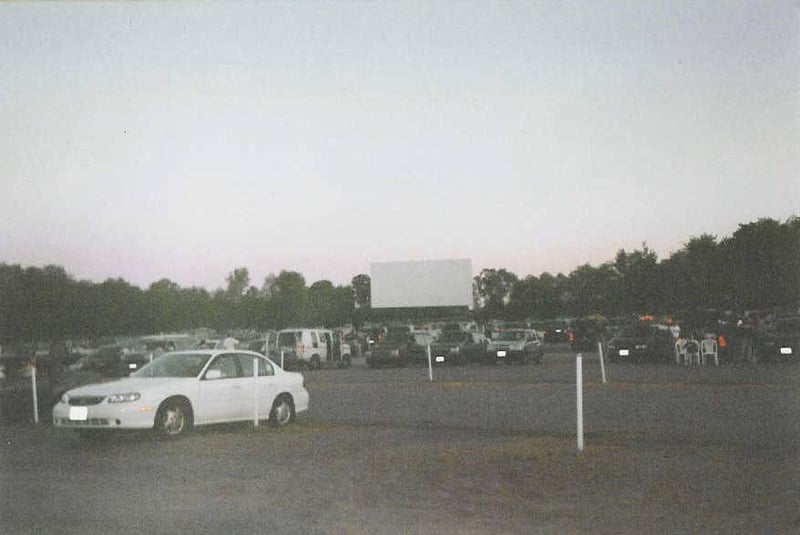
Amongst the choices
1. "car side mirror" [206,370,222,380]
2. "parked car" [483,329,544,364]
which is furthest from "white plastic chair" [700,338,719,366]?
→ "car side mirror" [206,370,222,380]

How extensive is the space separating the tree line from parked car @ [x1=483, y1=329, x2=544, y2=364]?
78.8ft

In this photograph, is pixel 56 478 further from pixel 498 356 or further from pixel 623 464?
pixel 498 356

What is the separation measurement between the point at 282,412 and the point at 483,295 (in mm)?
98867

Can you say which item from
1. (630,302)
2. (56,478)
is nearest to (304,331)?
(56,478)

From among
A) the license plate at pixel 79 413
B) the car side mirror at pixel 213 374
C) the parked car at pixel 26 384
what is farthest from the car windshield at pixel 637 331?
the license plate at pixel 79 413

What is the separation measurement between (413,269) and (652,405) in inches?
1554

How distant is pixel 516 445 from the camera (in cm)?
1362

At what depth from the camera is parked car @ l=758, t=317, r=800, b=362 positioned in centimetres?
3541

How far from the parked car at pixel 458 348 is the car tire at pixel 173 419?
26.6m

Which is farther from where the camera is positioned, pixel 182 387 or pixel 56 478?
pixel 182 387

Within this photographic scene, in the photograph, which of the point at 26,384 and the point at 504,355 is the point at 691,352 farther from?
the point at 26,384

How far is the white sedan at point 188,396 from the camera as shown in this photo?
47.3ft

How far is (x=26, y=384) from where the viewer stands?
29.9 metres

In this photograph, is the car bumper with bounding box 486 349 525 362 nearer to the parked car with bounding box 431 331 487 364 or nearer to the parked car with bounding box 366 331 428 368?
the parked car with bounding box 431 331 487 364
